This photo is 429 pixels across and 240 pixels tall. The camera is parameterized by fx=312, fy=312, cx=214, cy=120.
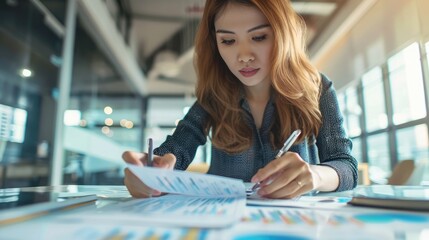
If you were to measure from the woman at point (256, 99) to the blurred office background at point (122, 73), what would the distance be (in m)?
0.16

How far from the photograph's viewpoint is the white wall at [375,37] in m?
2.41

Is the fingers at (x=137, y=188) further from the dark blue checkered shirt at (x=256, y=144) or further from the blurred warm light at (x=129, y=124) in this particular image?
the blurred warm light at (x=129, y=124)

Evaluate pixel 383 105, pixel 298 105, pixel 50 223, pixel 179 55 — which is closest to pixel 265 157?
pixel 298 105

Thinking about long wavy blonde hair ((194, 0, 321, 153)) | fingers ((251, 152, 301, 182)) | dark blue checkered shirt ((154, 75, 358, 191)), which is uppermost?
long wavy blonde hair ((194, 0, 321, 153))

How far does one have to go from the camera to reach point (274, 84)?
2.91 ft

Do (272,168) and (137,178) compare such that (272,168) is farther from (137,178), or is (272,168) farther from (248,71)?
(248,71)

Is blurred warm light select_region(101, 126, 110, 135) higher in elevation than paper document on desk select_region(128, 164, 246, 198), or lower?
higher

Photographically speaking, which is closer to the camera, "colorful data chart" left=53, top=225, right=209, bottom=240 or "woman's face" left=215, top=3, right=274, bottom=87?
"colorful data chart" left=53, top=225, right=209, bottom=240

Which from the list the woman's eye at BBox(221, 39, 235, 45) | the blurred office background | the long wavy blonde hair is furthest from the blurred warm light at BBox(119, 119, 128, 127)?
the woman's eye at BBox(221, 39, 235, 45)

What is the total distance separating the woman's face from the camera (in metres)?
0.85

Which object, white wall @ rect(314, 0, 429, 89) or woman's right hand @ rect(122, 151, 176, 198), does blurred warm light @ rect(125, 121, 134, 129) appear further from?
woman's right hand @ rect(122, 151, 176, 198)

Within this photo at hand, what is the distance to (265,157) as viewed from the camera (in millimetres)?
940

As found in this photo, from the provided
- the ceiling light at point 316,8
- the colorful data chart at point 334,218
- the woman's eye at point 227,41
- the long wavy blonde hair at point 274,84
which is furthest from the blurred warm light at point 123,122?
the colorful data chart at point 334,218

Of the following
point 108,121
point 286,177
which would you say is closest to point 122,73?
point 108,121
